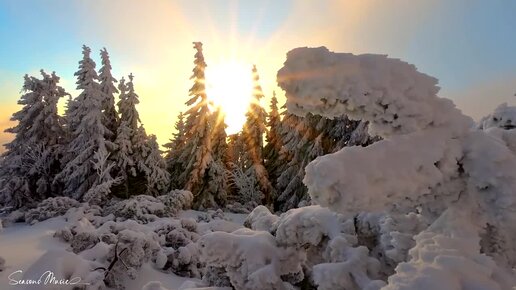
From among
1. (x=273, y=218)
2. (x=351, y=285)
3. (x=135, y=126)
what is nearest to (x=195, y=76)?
(x=135, y=126)

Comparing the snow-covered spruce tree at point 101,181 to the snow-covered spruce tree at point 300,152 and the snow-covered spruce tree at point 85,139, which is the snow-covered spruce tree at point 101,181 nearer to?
the snow-covered spruce tree at point 85,139

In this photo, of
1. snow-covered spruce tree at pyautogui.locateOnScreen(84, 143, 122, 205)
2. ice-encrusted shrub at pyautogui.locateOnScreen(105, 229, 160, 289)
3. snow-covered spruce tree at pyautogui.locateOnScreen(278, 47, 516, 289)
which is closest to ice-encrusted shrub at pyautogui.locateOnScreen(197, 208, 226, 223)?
snow-covered spruce tree at pyautogui.locateOnScreen(84, 143, 122, 205)

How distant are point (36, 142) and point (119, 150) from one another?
4.81m

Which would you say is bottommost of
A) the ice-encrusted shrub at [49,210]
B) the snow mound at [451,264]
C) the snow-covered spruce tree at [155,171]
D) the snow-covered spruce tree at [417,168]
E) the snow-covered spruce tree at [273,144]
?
the ice-encrusted shrub at [49,210]

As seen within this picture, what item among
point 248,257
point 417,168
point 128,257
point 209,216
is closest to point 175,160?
point 209,216

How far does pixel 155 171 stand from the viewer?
23.2m

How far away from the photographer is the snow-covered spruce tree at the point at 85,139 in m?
21.0

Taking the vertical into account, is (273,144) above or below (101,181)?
above

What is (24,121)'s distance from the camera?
22.2m

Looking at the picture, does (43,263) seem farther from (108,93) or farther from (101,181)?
(108,93)

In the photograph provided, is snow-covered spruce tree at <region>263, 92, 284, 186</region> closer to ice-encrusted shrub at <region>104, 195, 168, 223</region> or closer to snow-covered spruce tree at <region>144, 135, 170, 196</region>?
snow-covered spruce tree at <region>144, 135, 170, 196</region>

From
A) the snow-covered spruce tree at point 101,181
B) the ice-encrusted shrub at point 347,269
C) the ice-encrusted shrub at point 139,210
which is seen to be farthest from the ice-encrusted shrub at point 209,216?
the ice-encrusted shrub at point 347,269

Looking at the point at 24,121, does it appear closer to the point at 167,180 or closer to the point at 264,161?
the point at 167,180

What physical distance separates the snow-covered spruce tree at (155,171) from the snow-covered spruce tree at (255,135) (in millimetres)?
5790
